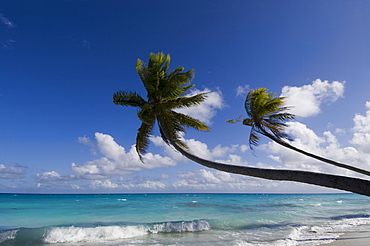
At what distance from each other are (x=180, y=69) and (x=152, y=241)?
845 centimetres

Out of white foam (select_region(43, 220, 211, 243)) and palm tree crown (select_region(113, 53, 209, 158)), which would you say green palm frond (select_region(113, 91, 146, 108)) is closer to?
palm tree crown (select_region(113, 53, 209, 158))

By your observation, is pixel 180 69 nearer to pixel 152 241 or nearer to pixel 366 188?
pixel 366 188

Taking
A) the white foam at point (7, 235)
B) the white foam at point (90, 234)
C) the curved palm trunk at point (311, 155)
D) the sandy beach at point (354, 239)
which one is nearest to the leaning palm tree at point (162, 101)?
the curved palm trunk at point (311, 155)

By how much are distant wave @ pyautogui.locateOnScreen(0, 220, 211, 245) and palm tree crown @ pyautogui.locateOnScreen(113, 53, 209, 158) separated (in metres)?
6.88

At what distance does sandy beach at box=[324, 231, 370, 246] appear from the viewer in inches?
393

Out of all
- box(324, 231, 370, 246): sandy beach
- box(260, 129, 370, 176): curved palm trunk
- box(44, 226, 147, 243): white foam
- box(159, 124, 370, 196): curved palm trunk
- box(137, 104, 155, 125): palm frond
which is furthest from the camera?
box(44, 226, 147, 243): white foam

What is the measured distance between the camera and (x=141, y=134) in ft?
32.1

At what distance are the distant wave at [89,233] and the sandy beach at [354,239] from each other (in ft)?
23.5

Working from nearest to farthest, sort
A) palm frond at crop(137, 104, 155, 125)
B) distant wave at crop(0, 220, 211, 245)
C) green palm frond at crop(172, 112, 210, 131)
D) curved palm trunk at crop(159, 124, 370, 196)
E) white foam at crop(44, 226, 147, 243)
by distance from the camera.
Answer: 1. curved palm trunk at crop(159, 124, 370, 196)
2. palm frond at crop(137, 104, 155, 125)
3. green palm frond at crop(172, 112, 210, 131)
4. distant wave at crop(0, 220, 211, 245)
5. white foam at crop(44, 226, 147, 243)

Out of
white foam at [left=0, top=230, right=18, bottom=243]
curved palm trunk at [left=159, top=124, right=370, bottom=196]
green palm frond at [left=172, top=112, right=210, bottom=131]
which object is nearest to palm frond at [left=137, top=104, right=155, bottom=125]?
green palm frond at [left=172, top=112, right=210, bottom=131]

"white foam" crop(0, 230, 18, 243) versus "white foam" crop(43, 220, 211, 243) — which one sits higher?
"white foam" crop(0, 230, 18, 243)

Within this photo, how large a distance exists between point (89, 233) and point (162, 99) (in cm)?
968

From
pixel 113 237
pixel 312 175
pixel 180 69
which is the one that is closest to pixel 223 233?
pixel 113 237

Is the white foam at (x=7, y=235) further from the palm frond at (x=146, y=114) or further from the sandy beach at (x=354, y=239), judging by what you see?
the sandy beach at (x=354, y=239)
